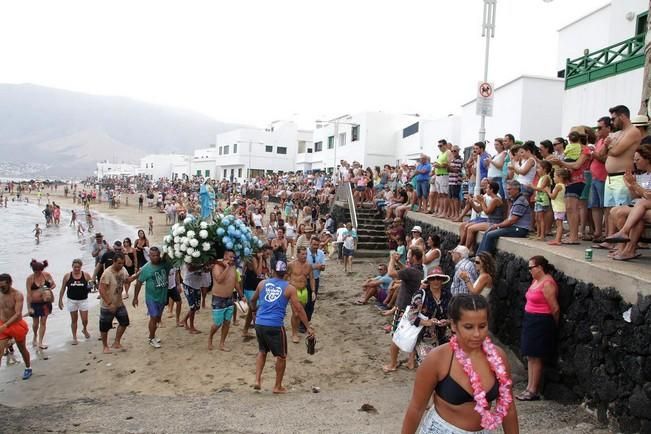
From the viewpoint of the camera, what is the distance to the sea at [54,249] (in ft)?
35.4

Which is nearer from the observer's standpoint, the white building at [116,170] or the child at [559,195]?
the child at [559,195]

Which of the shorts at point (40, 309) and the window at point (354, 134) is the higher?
the window at point (354, 134)

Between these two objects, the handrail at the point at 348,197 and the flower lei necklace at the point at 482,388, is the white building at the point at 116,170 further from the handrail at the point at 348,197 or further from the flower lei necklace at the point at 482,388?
the flower lei necklace at the point at 482,388

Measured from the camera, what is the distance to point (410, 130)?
31078 millimetres

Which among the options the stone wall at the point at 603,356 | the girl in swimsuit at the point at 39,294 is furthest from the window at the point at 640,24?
the girl in swimsuit at the point at 39,294

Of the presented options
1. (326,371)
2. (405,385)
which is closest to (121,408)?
(326,371)

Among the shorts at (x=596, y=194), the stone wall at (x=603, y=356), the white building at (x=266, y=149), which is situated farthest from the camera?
the white building at (x=266, y=149)

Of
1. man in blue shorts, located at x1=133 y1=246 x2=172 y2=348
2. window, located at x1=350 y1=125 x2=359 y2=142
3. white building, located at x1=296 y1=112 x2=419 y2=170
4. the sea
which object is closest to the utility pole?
man in blue shorts, located at x1=133 y1=246 x2=172 y2=348

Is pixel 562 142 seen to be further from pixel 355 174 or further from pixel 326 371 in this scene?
pixel 355 174

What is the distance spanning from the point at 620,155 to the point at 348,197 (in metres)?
11.9

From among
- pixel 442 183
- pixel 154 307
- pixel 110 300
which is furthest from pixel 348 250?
pixel 110 300

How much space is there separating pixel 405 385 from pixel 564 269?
2427 millimetres

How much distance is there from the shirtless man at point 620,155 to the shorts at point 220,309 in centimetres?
578

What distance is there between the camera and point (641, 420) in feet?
13.5
